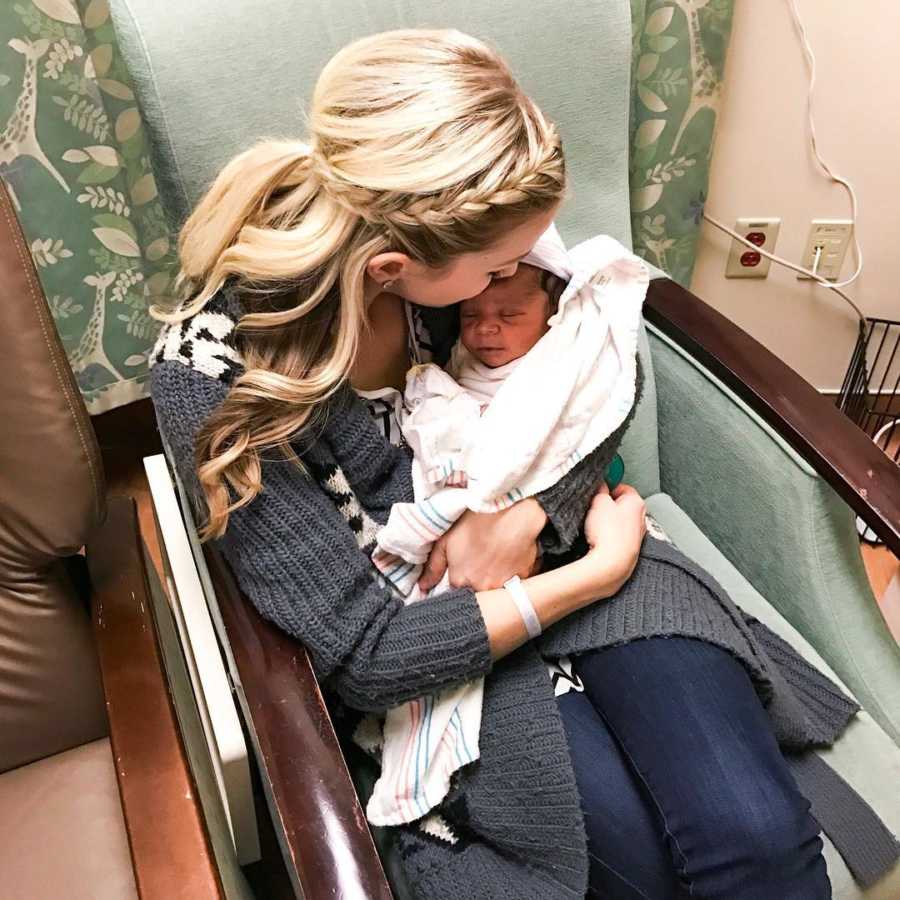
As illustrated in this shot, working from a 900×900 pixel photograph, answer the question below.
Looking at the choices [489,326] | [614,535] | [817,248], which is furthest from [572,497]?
[817,248]

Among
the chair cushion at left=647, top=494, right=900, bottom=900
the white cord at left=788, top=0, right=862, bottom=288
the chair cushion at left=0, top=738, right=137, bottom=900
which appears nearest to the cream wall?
the white cord at left=788, top=0, right=862, bottom=288

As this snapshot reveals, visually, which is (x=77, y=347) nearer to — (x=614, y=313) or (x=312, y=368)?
(x=312, y=368)

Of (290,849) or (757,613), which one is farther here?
(757,613)

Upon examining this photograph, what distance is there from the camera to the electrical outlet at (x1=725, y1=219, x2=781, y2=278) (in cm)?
169

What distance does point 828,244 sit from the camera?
1709 mm

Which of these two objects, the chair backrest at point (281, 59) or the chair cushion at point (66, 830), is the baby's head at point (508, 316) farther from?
the chair cushion at point (66, 830)

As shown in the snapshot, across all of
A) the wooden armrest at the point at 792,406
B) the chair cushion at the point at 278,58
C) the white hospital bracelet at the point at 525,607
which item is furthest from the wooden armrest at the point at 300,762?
the wooden armrest at the point at 792,406

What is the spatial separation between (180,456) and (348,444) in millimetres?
168

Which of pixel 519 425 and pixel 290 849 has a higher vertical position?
pixel 519 425

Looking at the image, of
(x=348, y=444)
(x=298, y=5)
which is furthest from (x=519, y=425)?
(x=298, y=5)

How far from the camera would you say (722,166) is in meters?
1.63

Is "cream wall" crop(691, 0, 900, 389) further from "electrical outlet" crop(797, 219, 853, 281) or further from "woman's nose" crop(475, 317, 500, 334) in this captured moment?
"woman's nose" crop(475, 317, 500, 334)

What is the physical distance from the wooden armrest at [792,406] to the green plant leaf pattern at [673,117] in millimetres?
313

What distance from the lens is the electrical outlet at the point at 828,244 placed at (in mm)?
1686
